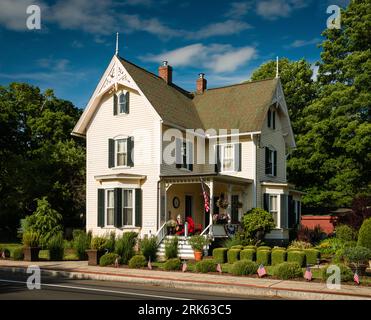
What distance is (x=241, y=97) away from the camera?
31641mm

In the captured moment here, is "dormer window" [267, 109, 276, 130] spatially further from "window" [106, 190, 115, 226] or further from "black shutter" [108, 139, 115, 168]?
"window" [106, 190, 115, 226]

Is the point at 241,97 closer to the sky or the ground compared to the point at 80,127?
closer to the sky

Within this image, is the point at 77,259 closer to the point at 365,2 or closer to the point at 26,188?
the point at 26,188

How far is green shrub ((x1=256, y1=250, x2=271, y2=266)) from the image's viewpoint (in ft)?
66.2

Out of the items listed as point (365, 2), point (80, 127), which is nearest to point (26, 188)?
point (80, 127)

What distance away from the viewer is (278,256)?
65.5 feet

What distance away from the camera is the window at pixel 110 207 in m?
26.8

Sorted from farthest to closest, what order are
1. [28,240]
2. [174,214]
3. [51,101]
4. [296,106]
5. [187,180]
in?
1. [51,101]
2. [296,106]
3. [174,214]
4. [187,180]
5. [28,240]

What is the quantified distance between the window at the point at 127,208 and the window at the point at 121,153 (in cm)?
184

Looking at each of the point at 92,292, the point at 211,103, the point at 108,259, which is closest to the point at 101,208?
the point at 108,259

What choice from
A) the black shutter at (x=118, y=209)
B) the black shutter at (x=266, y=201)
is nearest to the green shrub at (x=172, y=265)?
the black shutter at (x=118, y=209)

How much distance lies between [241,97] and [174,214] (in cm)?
904

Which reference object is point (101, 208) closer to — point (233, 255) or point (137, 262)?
point (137, 262)

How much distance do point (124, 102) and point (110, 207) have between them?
5.92 metres
